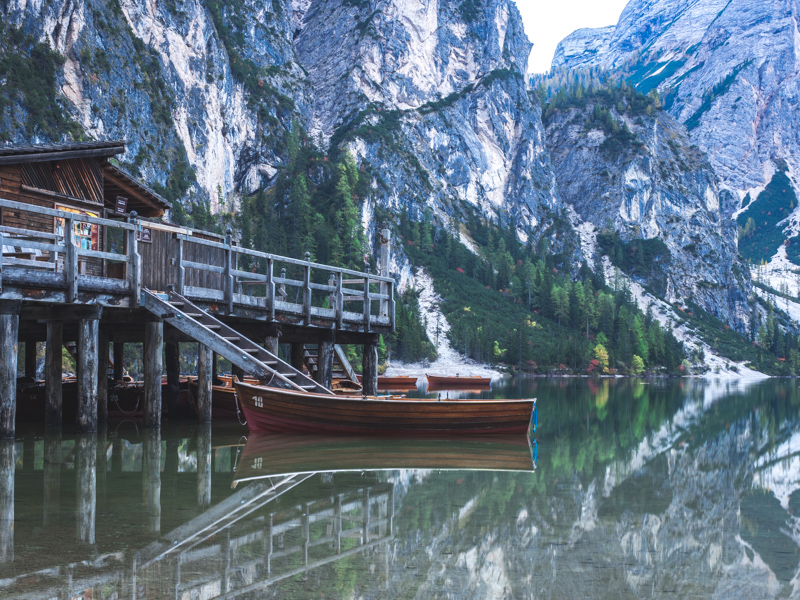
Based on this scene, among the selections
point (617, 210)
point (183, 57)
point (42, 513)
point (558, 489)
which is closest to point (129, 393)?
point (42, 513)

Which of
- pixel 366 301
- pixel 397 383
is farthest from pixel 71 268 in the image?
pixel 397 383

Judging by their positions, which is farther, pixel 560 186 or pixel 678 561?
pixel 560 186

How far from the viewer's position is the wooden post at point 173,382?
839 inches

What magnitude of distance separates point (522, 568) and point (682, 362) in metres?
132

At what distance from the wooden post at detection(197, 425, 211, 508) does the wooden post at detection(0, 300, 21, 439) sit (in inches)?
151

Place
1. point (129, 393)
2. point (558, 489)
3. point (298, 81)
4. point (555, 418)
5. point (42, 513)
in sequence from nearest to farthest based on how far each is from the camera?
point (42, 513)
point (558, 489)
point (129, 393)
point (555, 418)
point (298, 81)

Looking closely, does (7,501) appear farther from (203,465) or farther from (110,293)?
(110,293)

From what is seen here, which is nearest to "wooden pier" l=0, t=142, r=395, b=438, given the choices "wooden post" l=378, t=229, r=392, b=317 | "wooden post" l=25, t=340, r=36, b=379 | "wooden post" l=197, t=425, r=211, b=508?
"wooden post" l=378, t=229, r=392, b=317

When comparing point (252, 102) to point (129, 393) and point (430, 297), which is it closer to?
point (430, 297)

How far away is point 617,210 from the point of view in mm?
187000

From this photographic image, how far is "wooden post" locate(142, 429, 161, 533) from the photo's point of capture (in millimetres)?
8789

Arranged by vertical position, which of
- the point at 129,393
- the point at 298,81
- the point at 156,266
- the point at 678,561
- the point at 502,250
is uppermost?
the point at 298,81

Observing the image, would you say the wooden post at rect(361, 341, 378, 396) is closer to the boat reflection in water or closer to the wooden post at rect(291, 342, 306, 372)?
the wooden post at rect(291, 342, 306, 372)


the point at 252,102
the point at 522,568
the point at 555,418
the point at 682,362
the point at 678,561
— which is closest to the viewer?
the point at 522,568
